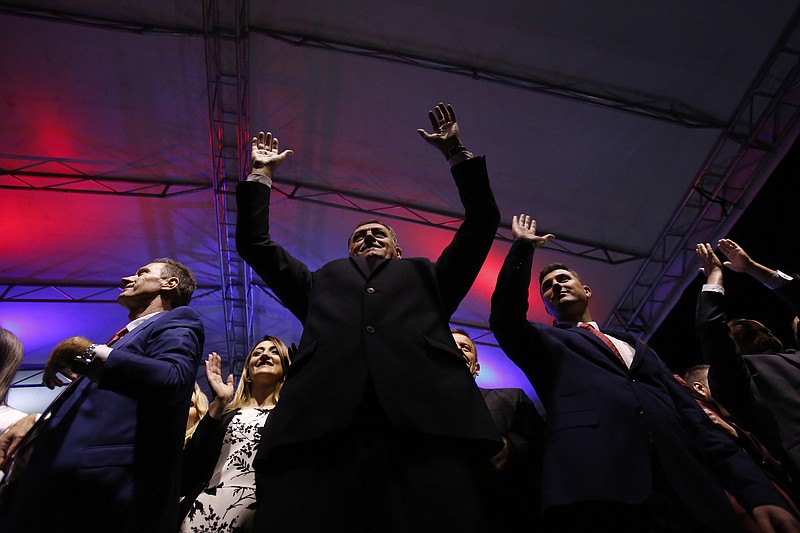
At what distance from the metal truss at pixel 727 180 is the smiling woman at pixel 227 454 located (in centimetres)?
492

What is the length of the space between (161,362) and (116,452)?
303 millimetres

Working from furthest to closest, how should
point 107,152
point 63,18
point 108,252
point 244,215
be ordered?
point 108,252 < point 107,152 < point 63,18 < point 244,215

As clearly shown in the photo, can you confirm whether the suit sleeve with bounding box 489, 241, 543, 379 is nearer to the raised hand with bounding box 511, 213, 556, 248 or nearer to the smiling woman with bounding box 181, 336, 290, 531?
the raised hand with bounding box 511, 213, 556, 248

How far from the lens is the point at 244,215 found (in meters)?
1.76

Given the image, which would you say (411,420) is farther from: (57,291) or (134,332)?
(57,291)

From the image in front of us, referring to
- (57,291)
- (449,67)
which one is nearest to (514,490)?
(449,67)

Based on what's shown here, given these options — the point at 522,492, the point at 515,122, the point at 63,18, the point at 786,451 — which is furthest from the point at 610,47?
the point at 63,18

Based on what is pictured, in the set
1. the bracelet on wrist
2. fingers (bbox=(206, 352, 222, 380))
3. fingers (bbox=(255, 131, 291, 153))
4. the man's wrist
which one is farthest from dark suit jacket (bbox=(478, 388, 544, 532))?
fingers (bbox=(206, 352, 222, 380))

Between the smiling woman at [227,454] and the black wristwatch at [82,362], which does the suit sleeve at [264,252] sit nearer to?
the black wristwatch at [82,362]

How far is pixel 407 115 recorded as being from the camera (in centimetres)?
577

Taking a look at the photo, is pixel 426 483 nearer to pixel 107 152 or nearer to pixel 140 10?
pixel 140 10

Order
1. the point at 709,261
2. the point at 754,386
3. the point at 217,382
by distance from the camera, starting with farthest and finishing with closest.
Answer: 1. the point at 217,382
2. the point at 709,261
3. the point at 754,386

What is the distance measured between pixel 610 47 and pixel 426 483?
16.2ft

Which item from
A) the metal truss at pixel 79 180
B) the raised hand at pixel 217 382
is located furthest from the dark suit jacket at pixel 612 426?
the metal truss at pixel 79 180
